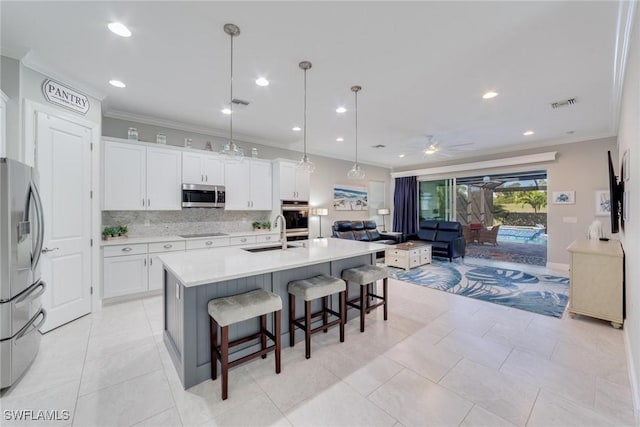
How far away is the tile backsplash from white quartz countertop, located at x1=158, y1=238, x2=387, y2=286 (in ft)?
7.23

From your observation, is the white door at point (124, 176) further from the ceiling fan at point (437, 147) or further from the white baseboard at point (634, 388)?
the white baseboard at point (634, 388)

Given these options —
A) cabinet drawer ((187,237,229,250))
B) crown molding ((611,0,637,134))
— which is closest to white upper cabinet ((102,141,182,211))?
cabinet drawer ((187,237,229,250))

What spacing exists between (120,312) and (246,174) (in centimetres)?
293

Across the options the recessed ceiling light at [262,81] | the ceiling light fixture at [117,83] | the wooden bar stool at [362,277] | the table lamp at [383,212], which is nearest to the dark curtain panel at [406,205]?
the table lamp at [383,212]

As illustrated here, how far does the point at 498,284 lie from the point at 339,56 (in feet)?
14.9

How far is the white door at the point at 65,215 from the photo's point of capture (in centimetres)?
286

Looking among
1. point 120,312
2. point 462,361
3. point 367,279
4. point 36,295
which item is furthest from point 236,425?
point 120,312

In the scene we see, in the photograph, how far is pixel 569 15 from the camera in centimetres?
205

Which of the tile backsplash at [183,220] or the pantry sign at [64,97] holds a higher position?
the pantry sign at [64,97]

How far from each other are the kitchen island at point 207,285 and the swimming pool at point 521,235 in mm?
7734

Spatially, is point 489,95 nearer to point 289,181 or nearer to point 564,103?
point 564,103

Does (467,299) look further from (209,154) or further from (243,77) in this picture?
(209,154)

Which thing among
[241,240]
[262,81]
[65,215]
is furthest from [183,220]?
[262,81]

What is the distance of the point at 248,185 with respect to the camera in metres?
5.16
